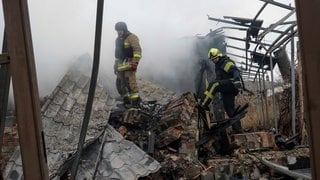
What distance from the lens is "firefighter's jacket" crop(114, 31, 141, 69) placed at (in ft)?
26.1

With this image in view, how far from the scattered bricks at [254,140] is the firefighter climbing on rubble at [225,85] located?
27 centimetres

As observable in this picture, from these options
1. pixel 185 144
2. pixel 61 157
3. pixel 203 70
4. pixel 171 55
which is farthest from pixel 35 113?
pixel 171 55

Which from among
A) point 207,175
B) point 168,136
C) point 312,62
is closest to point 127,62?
point 168,136

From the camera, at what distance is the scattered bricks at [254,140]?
24.6 ft

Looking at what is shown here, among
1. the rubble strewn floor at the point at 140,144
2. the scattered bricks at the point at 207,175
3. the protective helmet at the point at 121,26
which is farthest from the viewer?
the protective helmet at the point at 121,26

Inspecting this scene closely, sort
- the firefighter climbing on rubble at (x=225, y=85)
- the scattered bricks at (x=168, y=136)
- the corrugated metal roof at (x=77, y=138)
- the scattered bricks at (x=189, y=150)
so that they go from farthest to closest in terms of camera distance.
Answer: the firefighter climbing on rubble at (x=225, y=85) → the scattered bricks at (x=168, y=136) → the scattered bricks at (x=189, y=150) → the corrugated metal roof at (x=77, y=138)

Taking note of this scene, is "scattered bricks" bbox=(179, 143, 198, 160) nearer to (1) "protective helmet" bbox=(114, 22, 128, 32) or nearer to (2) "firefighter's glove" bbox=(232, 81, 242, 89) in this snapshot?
(2) "firefighter's glove" bbox=(232, 81, 242, 89)

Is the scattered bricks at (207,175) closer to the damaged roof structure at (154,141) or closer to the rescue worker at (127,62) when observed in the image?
the damaged roof structure at (154,141)

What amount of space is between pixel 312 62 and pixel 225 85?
678 centimetres

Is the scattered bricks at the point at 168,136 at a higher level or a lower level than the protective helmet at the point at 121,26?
lower

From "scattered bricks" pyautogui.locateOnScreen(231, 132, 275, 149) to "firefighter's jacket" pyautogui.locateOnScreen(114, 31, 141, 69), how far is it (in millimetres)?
2212

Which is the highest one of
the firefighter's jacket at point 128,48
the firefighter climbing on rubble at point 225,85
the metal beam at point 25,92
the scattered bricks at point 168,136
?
the firefighter's jacket at point 128,48

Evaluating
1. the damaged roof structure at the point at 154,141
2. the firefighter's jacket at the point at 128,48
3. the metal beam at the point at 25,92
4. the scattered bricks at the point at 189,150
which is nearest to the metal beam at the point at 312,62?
the metal beam at the point at 25,92

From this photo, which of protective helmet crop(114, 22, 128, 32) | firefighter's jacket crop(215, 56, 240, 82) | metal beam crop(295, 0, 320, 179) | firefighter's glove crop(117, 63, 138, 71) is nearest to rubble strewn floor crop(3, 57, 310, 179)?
firefighter's glove crop(117, 63, 138, 71)
